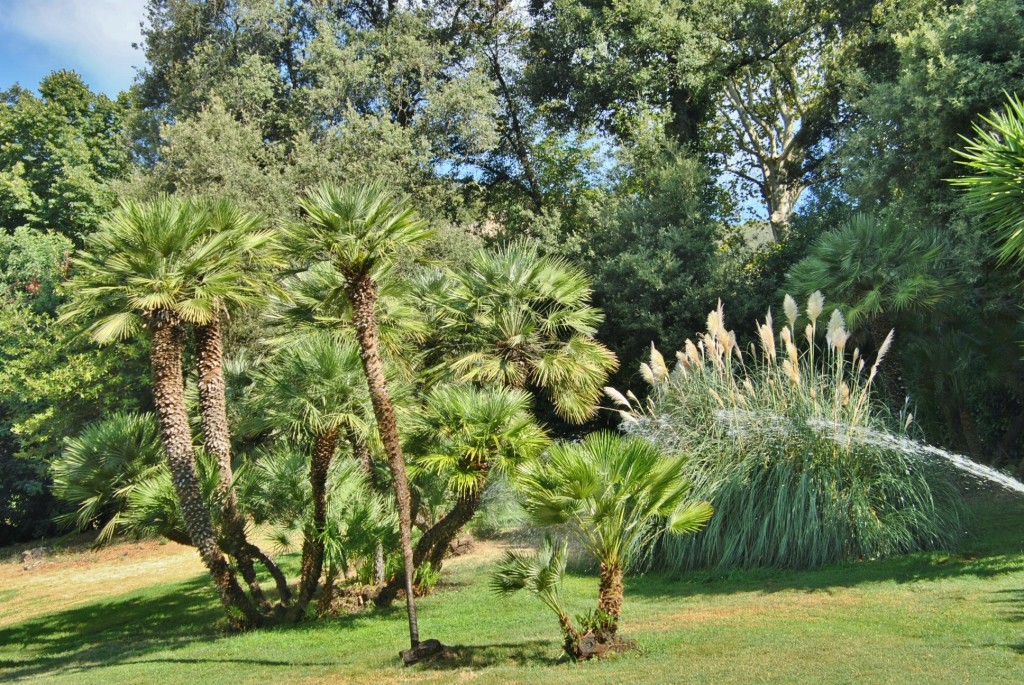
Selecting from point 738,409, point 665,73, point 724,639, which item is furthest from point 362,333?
point 665,73

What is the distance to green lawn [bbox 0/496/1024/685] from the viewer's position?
23.9ft

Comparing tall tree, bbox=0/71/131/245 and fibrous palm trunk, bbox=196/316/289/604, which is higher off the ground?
tall tree, bbox=0/71/131/245

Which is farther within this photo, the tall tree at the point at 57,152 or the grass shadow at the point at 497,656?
the tall tree at the point at 57,152

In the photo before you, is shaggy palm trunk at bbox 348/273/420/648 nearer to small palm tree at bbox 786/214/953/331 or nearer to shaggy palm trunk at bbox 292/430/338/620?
shaggy palm trunk at bbox 292/430/338/620

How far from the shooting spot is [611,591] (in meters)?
8.09

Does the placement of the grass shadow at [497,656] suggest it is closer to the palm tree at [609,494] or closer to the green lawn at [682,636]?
the green lawn at [682,636]

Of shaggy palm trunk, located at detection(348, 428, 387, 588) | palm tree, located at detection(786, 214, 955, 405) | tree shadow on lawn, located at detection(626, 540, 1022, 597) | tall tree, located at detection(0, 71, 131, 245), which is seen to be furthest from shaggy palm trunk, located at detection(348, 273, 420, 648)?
tall tree, located at detection(0, 71, 131, 245)

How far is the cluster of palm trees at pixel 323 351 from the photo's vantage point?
9555 millimetres

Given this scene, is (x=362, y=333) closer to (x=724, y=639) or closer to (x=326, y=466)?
(x=326, y=466)

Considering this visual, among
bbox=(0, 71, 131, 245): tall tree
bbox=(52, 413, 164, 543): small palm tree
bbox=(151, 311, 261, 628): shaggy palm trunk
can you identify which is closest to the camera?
bbox=(151, 311, 261, 628): shaggy palm trunk

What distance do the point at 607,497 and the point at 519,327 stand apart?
5108mm

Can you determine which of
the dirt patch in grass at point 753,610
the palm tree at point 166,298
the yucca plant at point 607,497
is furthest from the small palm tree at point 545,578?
the palm tree at point 166,298

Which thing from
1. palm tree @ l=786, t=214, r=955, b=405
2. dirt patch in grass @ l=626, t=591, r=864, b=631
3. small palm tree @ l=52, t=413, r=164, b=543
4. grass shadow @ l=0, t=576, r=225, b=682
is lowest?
grass shadow @ l=0, t=576, r=225, b=682

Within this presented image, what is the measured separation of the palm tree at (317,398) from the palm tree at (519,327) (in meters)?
1.85
